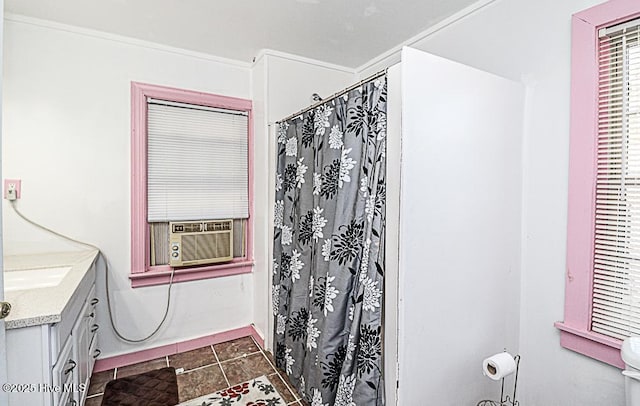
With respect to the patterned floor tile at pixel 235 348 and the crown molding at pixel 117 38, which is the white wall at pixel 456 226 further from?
the crown molding at pixel 117 38

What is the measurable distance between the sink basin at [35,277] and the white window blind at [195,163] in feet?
2.43

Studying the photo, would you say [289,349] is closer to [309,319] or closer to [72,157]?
[309,319]

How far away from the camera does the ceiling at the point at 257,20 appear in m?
1.97

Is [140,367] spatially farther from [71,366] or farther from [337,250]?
[337,250]

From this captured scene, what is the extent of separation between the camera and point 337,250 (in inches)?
66.3

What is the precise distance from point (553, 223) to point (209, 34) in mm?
2489

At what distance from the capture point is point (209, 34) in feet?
7.68

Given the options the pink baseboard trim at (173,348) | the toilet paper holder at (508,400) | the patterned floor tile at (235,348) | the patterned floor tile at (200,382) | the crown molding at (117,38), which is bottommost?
the patterned floor tile at (200,382)

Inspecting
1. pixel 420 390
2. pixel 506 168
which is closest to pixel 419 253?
pixel 420 390

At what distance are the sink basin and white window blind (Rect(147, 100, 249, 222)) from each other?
739mm

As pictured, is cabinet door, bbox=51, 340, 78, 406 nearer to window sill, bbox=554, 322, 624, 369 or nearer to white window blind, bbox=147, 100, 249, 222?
white window blind, bbox=147, 100, 249, 222

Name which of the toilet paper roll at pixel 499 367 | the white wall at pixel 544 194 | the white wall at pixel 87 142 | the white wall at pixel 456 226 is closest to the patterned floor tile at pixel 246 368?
the white wall at pixel 87 142

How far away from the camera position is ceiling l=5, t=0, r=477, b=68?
1970 mm

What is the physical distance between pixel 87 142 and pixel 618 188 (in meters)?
3.12
